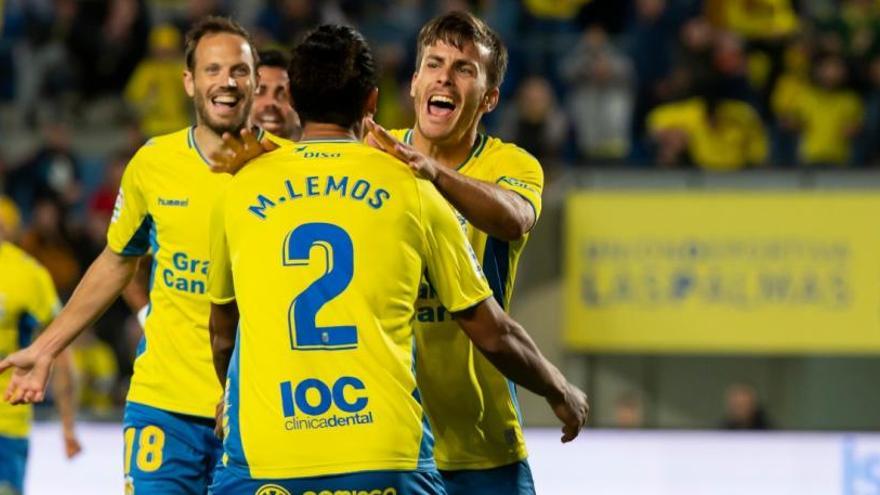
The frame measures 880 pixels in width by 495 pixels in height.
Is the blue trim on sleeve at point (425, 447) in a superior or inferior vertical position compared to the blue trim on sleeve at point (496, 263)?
inferior

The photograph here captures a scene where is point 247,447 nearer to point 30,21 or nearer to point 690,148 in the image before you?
point 690,148

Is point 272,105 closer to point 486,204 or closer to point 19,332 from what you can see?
point 486,204

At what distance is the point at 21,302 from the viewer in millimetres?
8836

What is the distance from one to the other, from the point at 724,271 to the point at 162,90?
16.9 feet

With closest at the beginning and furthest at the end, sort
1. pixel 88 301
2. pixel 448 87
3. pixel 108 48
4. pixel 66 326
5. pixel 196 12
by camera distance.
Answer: pixel 448 87
pixel 66 326
pixel 88 301
pixel 196 12
pixel 108 48

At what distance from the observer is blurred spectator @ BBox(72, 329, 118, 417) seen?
12.0m

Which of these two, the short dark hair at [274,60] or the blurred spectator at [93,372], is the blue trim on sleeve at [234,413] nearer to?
the short dark hair at [274,60]

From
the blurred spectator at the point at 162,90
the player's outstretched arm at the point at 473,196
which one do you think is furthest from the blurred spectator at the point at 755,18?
the player's outstretched arm at the point at 473,196

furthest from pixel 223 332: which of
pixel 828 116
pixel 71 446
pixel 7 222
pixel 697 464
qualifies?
pixel 828 116

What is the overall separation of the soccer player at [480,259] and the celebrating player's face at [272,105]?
157 centimetres

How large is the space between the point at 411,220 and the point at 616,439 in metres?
5.01

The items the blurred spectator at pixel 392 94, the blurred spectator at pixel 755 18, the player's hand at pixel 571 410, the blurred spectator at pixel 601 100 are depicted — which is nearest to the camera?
the player's hand at pixel 571 410

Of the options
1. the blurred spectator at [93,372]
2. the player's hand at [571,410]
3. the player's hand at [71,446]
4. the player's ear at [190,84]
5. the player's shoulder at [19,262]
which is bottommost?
the player's hand at [71,446]

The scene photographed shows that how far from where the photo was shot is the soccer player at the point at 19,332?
855cm
